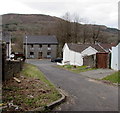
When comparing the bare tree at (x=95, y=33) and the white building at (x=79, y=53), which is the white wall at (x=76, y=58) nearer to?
the white building at (x=79, y=53)

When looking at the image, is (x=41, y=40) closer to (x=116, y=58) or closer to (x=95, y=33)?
(x=95, y=33)

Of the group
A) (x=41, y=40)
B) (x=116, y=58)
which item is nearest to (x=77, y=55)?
(x=116, y=58)

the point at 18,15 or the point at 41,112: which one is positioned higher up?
the point at 18,15

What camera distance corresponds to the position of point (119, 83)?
1232 centimetres

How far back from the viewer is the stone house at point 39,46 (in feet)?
184

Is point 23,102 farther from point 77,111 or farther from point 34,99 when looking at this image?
point 77,111

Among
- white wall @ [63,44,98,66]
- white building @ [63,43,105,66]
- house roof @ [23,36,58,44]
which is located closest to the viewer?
white building @ [63,43,105,66]

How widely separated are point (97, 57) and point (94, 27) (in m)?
37.4

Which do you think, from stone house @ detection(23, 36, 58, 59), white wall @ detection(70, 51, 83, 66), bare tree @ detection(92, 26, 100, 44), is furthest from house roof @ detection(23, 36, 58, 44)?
white wall @ detection(70, 51, 83, 66)

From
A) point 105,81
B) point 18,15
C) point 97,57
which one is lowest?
point 105,81

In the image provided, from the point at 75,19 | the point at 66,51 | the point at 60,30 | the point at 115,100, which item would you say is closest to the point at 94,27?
the point at 75,19

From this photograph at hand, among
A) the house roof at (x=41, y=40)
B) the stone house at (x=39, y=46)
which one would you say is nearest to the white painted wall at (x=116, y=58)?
the stone house at (x=39, y=46)

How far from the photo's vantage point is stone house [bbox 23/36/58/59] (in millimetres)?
56156

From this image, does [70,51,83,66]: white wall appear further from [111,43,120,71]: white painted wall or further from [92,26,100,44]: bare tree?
[92,26,100,44]: bare tree
